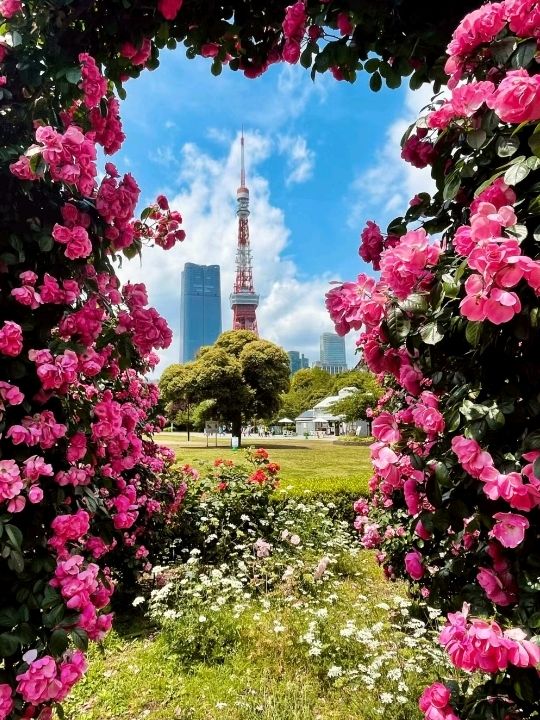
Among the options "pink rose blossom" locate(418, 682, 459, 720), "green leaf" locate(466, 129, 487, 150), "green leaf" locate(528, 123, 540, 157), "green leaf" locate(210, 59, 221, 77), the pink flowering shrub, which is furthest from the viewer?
"green leaf" locate(210, 59, 221, 77)

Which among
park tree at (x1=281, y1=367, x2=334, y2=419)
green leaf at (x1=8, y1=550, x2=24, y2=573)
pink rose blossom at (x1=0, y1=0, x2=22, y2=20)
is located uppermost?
park tree at (x1=281, y1=367, x2=334, y2=419)

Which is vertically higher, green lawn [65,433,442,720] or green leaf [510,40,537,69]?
green leaf [510,40,537,69]

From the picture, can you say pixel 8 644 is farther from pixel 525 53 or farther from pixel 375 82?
pixel 375 82

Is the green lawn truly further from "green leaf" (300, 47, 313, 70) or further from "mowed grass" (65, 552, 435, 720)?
"green leaf" (300, 47, 313, 70)

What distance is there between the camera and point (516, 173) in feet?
3.64

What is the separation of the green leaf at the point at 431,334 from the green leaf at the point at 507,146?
433 mm

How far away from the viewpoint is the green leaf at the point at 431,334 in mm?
1220

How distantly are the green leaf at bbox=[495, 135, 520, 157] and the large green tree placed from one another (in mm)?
25983

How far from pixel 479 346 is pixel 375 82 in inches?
63.5

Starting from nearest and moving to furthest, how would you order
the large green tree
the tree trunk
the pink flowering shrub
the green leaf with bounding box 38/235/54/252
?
1. the pink flowering shrub
2. the green leaf with bounding box 38/235/54/252
3. the large green tree
4. the tree trunk

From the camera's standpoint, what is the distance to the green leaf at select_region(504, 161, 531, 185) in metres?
1.10

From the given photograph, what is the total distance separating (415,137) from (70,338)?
52.5 inches

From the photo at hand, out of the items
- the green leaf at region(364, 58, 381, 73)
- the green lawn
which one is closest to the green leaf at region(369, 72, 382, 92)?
the green leaf at region(364, 58, 381, 73)

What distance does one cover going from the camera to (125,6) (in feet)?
6.05
